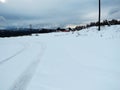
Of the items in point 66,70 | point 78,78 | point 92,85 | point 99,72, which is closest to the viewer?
point 92,85

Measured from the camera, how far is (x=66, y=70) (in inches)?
250

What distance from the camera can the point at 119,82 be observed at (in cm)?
486

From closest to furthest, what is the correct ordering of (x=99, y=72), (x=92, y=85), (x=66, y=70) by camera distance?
Answer: 1. (x=92, y=85)
2. (x=99, y=72)
3. (x=66, y=70)

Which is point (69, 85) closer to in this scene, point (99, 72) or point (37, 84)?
point (37, 84)

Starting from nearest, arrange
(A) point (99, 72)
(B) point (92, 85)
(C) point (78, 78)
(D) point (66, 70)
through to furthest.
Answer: (B) point (92, 85) → (C) point (78, 78) → (A) point (99, 72) → (D) point (66, 70)

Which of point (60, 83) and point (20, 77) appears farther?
point (20, 77)

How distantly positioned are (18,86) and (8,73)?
1778 mm

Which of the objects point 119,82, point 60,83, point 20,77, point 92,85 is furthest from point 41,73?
point 119,82

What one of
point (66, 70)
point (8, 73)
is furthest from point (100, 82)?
point (8, 73)

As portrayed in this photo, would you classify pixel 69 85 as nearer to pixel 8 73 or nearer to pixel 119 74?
pixel 119 74

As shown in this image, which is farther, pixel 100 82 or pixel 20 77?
pixel 20 77

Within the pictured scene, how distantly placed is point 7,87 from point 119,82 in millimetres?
3444

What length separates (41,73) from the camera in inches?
241

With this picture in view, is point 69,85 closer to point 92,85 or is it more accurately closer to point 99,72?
point 92,85
